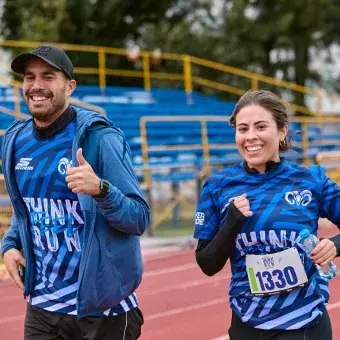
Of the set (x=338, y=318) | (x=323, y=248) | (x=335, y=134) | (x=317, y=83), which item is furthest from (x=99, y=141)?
(x=317, y=83)

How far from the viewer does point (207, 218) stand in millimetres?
3264

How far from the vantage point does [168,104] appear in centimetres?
1894

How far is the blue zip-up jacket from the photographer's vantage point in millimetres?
3139

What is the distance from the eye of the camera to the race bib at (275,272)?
3.14 metres

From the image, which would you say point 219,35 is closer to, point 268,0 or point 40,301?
point 268,0

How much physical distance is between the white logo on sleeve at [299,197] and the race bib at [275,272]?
0.21 metres

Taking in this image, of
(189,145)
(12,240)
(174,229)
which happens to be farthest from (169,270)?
(189,145)

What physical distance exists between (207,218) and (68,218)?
610 millimetres

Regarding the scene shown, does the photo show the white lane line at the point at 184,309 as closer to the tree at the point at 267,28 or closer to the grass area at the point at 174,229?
the grass area at the point at 174,229

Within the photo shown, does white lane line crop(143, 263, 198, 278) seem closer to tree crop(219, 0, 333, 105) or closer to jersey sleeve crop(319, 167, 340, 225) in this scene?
jersey sleeve crop(319, 167, 340, 225)

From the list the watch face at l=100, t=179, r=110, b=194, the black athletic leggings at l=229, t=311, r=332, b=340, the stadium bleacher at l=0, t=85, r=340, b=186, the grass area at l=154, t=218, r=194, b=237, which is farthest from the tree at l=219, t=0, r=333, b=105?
the watch face at l=100, t=179, r=110, b=194

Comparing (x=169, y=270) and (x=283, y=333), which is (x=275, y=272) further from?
(x=169, y=270)

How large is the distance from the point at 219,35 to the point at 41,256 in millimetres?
24130

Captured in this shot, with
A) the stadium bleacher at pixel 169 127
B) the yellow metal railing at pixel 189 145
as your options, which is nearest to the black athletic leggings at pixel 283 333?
the yellow metal railing at pixel 189 145
